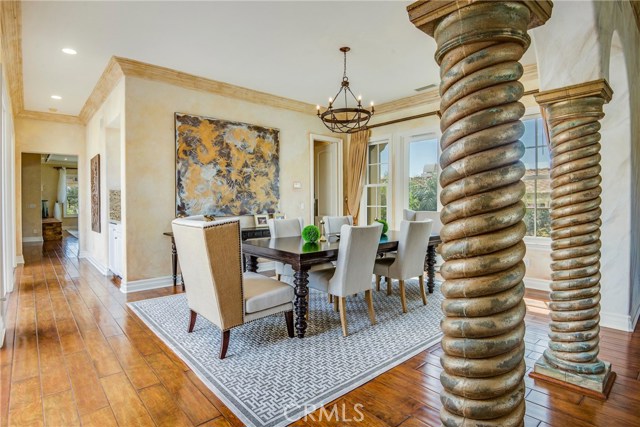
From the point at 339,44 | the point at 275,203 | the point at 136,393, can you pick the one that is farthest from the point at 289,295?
the point at 275,203

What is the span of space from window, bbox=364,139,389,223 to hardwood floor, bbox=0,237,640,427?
3574 millimetres

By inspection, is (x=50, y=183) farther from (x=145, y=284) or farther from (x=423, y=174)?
(x=423, y=174)

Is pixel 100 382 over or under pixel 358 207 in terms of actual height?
under

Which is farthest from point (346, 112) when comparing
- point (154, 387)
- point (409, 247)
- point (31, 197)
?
point (31, 197)

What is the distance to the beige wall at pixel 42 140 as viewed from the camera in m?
6.48

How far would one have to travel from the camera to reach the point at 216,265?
2379 millimetres

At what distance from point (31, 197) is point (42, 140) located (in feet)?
12.6

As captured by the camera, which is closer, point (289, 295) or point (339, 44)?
point (289, 295)

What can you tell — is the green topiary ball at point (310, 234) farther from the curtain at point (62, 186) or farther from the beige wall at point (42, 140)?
the curtain at point (62, 186)

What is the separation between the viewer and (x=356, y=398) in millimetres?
2016

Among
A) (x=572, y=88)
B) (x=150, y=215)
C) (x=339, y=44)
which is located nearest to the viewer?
(x=572, y=88)

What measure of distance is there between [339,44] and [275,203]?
2793mm

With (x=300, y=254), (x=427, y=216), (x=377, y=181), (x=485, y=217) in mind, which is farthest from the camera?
(x=377, y=181)

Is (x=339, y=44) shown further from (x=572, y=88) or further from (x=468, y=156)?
(x=468, y=156)
